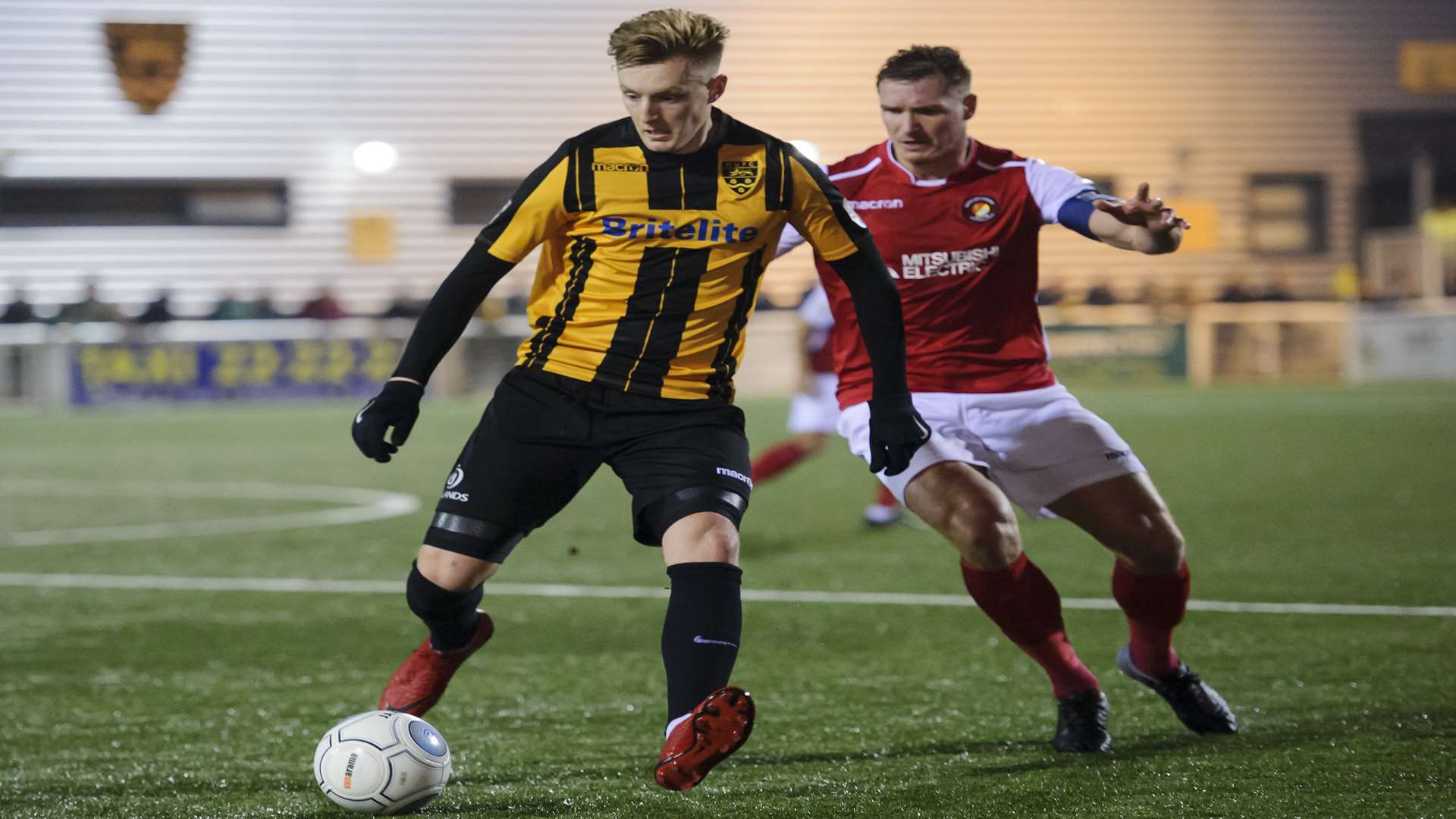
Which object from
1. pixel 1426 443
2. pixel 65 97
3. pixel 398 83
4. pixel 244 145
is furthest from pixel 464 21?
pixel 1426 443

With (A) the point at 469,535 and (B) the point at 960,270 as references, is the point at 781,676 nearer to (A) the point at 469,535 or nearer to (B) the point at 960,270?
(B) the point at 960,270

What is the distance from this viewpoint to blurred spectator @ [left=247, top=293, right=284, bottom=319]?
81.0 ft

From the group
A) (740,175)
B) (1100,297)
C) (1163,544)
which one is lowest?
(1100,297)

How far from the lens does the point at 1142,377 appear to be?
23547 millimetres

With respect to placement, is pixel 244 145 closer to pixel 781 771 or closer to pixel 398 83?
pixel 398 83

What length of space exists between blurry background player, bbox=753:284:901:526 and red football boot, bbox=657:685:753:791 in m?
5.86

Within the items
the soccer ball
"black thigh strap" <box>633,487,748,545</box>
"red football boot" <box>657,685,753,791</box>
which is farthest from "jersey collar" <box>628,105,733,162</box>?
the soccer ball

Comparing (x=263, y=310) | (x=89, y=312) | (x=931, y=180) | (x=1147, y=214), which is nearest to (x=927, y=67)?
(x=931, y=180)

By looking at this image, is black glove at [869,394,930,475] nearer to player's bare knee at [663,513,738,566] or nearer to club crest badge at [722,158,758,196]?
player's bare knee at [663,513,738,566]

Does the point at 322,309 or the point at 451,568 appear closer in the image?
the point at 451,568

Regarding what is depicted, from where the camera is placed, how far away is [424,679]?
3.93m

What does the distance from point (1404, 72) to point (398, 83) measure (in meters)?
16.8

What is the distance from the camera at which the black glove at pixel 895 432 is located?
11.9ft

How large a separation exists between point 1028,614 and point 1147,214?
3.33ft
